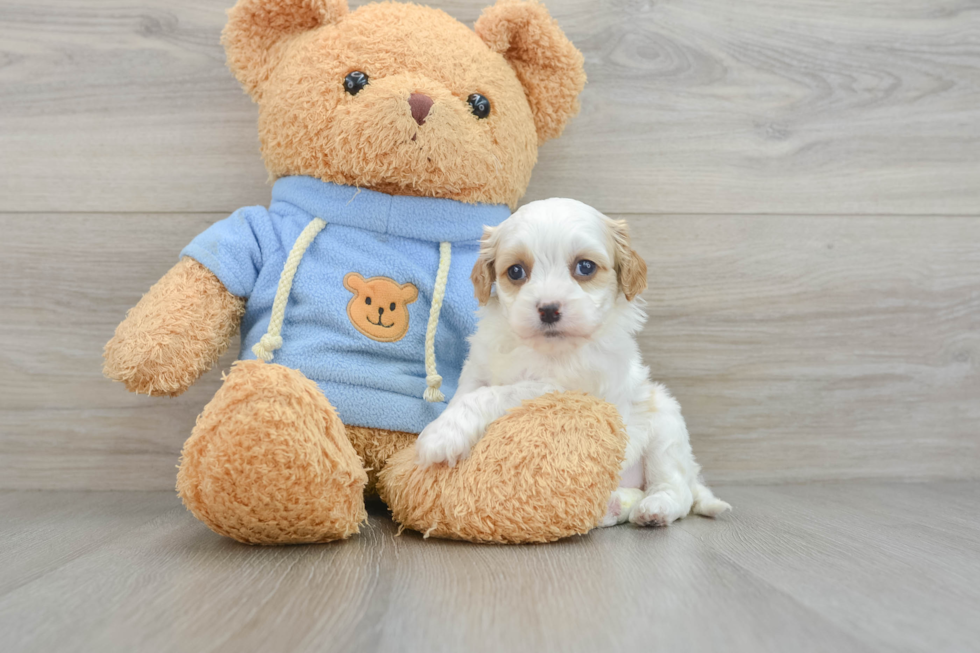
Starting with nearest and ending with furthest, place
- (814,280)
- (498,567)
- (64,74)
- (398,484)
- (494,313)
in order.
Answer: (498,567) < (398,484) < (494,313) < (64,74) < (814,280)

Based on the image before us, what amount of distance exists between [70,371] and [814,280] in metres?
1.79

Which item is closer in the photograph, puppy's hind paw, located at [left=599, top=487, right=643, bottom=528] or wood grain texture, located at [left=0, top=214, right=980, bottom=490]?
puppy's hind paw, located at [left=599, top=487, right=643, bottom=528]

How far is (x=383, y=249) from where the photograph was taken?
1341 millimetres

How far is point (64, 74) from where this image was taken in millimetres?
1633

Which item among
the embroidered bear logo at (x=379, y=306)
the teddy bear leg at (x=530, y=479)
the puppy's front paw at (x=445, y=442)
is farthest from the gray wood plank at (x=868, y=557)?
the embroidered bear logo at (x=379, y=306)

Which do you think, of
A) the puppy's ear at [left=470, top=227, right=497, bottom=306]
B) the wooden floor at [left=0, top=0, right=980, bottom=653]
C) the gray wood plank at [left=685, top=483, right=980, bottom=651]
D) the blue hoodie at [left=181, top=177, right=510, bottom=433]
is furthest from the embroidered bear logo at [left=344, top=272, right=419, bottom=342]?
the gray wood plank at [left=685, top=483, right=980, bottom=651]

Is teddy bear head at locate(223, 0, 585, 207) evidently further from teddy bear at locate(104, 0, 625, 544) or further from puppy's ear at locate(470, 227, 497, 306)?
puppy's ear at locate(470, 227, 497, 306)

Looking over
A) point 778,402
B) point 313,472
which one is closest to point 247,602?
point 313,472

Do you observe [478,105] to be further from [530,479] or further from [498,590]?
[498,590]

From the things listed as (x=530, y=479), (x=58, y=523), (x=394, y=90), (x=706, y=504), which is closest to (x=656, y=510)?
(x=706, y=504)

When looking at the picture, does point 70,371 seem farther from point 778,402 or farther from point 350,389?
point 778,402

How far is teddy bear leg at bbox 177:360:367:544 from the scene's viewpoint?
97 cm

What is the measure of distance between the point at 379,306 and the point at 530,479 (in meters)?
0.45

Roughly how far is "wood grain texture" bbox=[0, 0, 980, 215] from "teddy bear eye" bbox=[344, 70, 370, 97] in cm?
45
